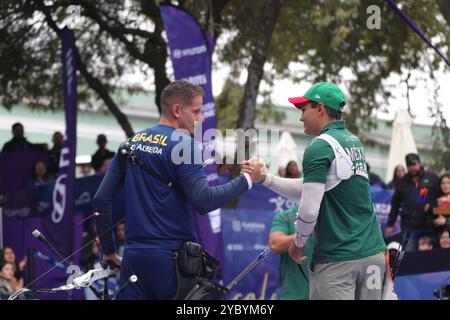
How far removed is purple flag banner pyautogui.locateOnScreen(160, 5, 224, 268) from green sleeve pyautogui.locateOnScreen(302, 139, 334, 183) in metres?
5.64

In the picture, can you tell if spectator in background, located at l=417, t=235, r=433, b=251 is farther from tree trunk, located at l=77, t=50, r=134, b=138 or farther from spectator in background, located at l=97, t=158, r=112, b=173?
tree trunk, located at l=77, t=50, r=134, b=138

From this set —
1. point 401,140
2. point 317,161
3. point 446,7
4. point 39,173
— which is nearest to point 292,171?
point 401,140

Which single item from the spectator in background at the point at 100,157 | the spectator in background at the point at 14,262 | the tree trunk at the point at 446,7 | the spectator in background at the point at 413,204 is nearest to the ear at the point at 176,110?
the tree trunk at the point at 446,7

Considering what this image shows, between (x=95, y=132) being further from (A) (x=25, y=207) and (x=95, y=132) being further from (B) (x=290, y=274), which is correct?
(B) (x=290, y=274)

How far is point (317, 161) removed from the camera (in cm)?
640

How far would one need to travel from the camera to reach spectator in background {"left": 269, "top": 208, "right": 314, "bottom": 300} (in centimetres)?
877

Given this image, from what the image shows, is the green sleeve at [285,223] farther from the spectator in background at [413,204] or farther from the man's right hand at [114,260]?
the spectator in background at [413,204]

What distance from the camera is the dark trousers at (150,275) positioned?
6391 mm

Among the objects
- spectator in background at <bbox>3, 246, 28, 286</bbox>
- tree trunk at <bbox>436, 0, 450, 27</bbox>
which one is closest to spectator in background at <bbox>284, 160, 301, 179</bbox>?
spectator in background at <bbox>3, 246, 28, 286</bbox>

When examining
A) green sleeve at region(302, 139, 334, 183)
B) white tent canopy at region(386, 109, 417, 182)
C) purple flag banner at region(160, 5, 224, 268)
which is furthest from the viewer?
white tent canopy at region(386, 109, 417, 182)

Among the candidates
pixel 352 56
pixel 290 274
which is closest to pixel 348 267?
Result: pixel 290 274

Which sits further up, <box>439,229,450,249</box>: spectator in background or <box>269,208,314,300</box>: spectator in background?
<box>269,208,314,300</box>: spectator in background
